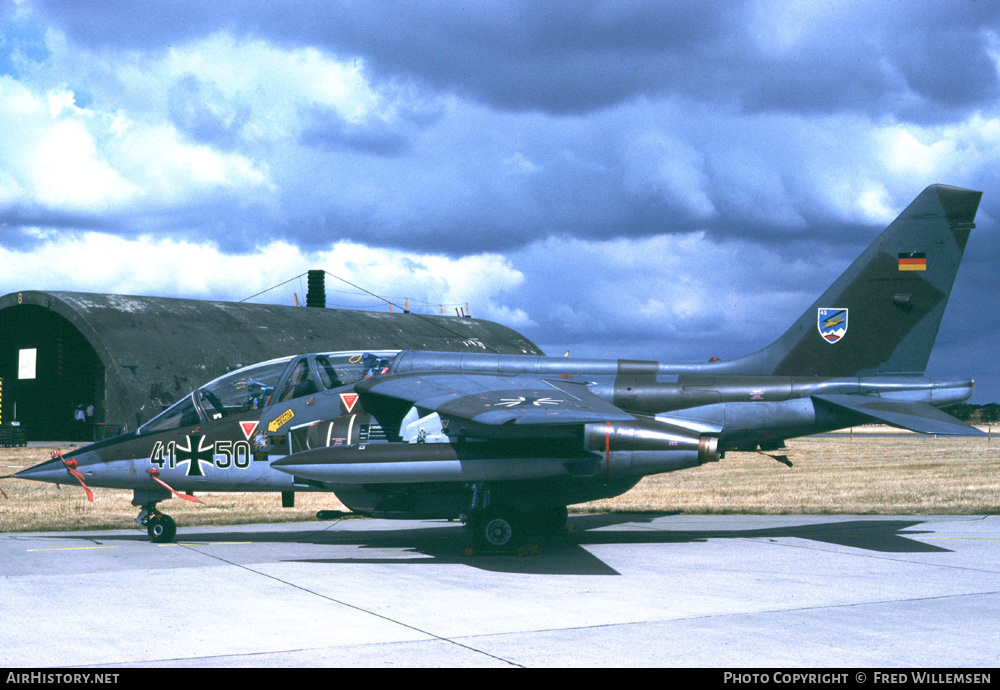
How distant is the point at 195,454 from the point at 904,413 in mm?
10101

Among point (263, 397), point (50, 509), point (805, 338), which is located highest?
point (805, 338)

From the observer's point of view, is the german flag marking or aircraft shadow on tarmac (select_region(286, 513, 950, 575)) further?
the german flag marking

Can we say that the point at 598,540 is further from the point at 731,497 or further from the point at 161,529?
the point at 731,497

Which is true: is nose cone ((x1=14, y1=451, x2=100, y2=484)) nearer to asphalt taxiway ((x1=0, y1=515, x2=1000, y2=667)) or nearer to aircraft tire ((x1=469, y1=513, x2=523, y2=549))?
asphalt taxiway ((x1=0, y1=515, x2=1000, y2=667))

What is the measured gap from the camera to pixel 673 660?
612 centimetres

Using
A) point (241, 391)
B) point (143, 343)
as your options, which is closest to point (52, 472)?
point (241, 391)

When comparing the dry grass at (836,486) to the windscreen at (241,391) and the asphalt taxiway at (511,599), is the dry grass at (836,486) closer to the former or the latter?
the asphalt taxiway at (511,599)

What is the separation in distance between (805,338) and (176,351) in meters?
22.3

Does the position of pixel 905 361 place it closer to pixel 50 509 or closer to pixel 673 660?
pixel 673 660

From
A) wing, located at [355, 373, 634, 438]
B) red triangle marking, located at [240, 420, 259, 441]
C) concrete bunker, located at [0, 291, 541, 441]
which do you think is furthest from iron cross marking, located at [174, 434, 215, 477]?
concrete bunker, located at [0, 291, 541, 441]

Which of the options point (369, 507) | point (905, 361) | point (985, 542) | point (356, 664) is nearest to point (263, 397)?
→ point (369, 507)

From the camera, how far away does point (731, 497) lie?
63.7 feet

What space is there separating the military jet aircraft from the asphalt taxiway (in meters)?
0.87

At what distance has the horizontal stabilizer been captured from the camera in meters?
11.3
